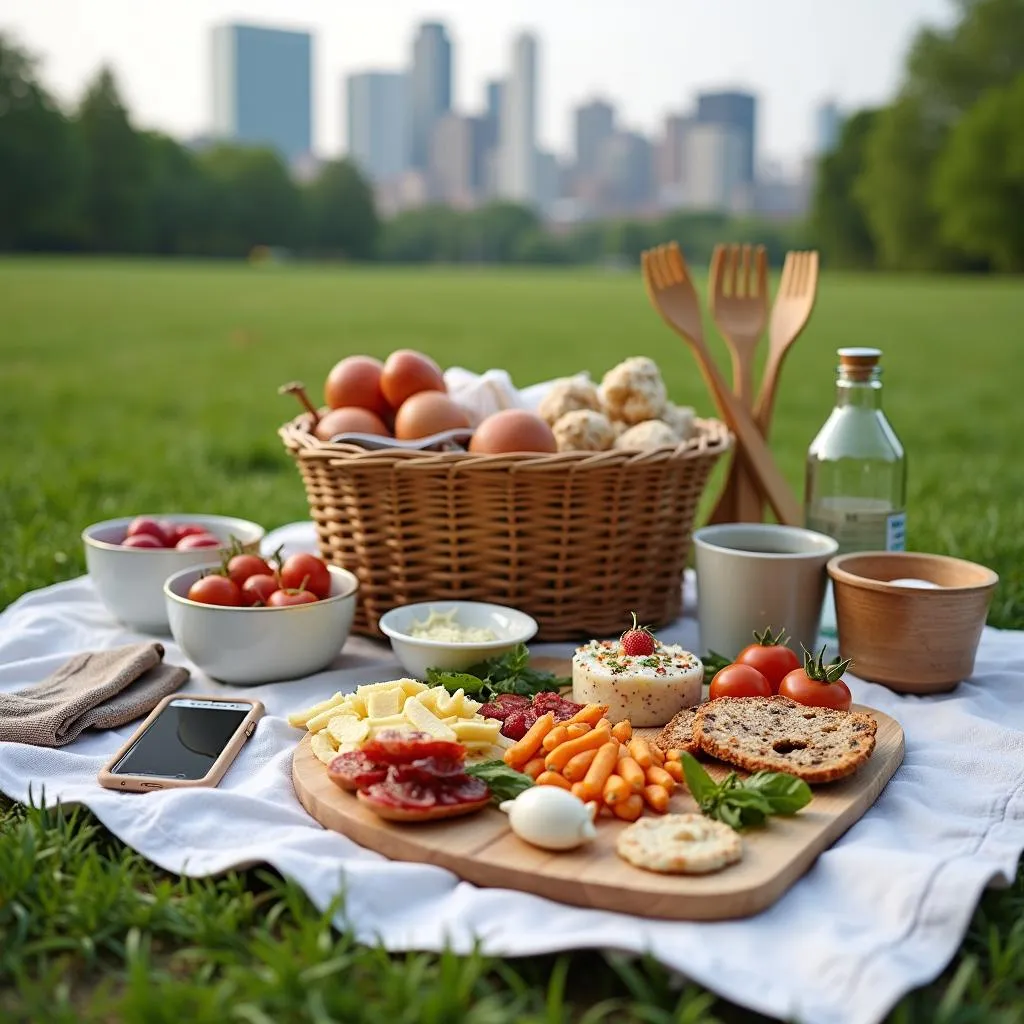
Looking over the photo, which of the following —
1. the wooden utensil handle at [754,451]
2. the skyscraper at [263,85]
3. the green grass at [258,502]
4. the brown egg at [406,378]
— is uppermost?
the skyscraper at [263,85]

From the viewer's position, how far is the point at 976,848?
230cm

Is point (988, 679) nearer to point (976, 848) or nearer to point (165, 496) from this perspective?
point (976, 848)

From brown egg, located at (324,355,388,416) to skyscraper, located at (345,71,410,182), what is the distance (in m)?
135

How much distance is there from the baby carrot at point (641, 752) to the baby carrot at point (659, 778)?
1cm

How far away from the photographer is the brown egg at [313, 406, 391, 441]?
362 cm

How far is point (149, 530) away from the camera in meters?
3.70

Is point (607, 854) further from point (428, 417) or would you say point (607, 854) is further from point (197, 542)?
point (197, 542)

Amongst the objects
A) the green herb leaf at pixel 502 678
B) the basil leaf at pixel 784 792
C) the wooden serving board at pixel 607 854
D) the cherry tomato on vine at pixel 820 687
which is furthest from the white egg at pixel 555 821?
the cherry tomato on vine at pixel 820 687

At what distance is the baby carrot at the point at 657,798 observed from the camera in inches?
90.6

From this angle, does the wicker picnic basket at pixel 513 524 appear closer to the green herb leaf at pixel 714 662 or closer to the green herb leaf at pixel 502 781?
the green herb leaf at pixel 714 662

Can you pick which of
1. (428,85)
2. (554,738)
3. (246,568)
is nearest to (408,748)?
(554,738)

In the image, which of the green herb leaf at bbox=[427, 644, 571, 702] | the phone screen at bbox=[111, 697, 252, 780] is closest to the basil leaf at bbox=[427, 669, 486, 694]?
the green herb leaf at bbox=[427, 644, 571, 702]

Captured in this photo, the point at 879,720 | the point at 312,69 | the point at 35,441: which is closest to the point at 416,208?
the point at 35,441

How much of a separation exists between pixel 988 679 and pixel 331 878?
2000mm
